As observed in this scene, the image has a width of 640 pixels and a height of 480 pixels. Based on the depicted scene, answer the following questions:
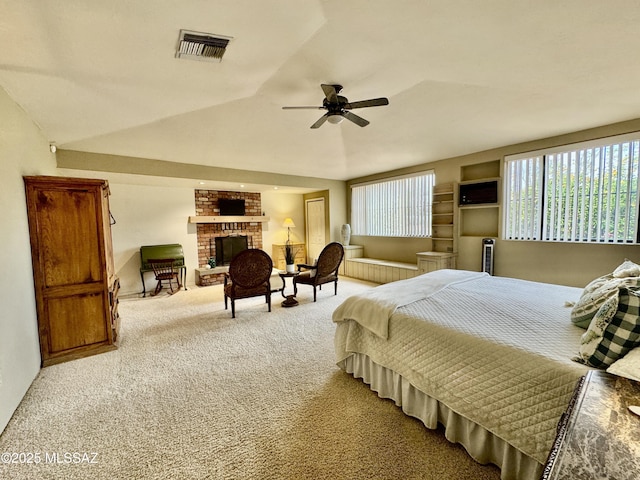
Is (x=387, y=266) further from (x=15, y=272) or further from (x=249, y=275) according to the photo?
(x=15, y=272)

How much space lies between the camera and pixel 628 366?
3.55 feet

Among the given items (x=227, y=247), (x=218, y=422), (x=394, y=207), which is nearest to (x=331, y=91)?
(x=218, y=422)

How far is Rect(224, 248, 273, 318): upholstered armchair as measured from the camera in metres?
3.83

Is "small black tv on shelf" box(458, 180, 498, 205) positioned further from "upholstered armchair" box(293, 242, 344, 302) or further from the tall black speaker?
"upholstered armchair" box(293, 242, 344, 302)

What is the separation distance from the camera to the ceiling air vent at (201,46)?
1771mm

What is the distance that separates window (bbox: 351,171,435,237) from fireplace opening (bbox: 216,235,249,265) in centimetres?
295

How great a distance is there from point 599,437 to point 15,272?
3533 millimetres

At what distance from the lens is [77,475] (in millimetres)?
1496

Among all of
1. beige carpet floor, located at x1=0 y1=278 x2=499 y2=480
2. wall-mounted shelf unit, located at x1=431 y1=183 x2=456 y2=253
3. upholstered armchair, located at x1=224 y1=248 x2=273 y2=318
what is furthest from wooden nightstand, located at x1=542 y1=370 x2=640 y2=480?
wall-mounted shelf unit, located at x1=431 y1=183 x2=456 y2=253

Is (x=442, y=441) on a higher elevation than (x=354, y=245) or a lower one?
lower

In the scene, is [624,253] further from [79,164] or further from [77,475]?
[79,164]

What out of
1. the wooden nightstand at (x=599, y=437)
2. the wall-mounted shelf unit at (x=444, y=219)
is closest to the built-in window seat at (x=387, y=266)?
the wall-mounted shelf unit at (x=444, y=219)

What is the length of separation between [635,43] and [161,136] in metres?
4.56

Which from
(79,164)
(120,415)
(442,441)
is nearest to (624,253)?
(442,441)
